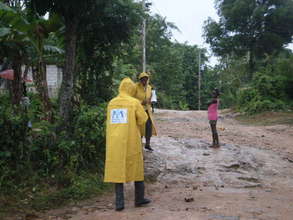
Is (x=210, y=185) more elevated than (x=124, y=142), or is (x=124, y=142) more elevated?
(x=124, y=142)

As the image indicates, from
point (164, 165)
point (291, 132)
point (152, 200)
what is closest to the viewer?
point (152, 200)

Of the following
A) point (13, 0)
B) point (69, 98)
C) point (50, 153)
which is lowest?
point (50, 153)

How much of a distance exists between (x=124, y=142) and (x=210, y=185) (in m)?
2.54

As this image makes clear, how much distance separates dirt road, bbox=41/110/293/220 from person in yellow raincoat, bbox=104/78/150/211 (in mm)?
410

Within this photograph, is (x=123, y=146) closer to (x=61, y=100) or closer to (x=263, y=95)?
(x=61, y=100)

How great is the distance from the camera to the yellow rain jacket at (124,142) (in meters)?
4.81

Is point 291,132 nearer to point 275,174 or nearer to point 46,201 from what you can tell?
point 275,174

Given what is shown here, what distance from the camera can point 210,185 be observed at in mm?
6707

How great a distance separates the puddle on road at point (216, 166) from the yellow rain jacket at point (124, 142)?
210 cm

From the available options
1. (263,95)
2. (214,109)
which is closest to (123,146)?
(214,109)

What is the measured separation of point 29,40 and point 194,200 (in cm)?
406

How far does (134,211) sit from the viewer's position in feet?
15.8

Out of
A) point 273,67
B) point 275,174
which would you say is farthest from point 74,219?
point 273,67

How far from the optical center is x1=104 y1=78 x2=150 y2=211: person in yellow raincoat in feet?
15.8
